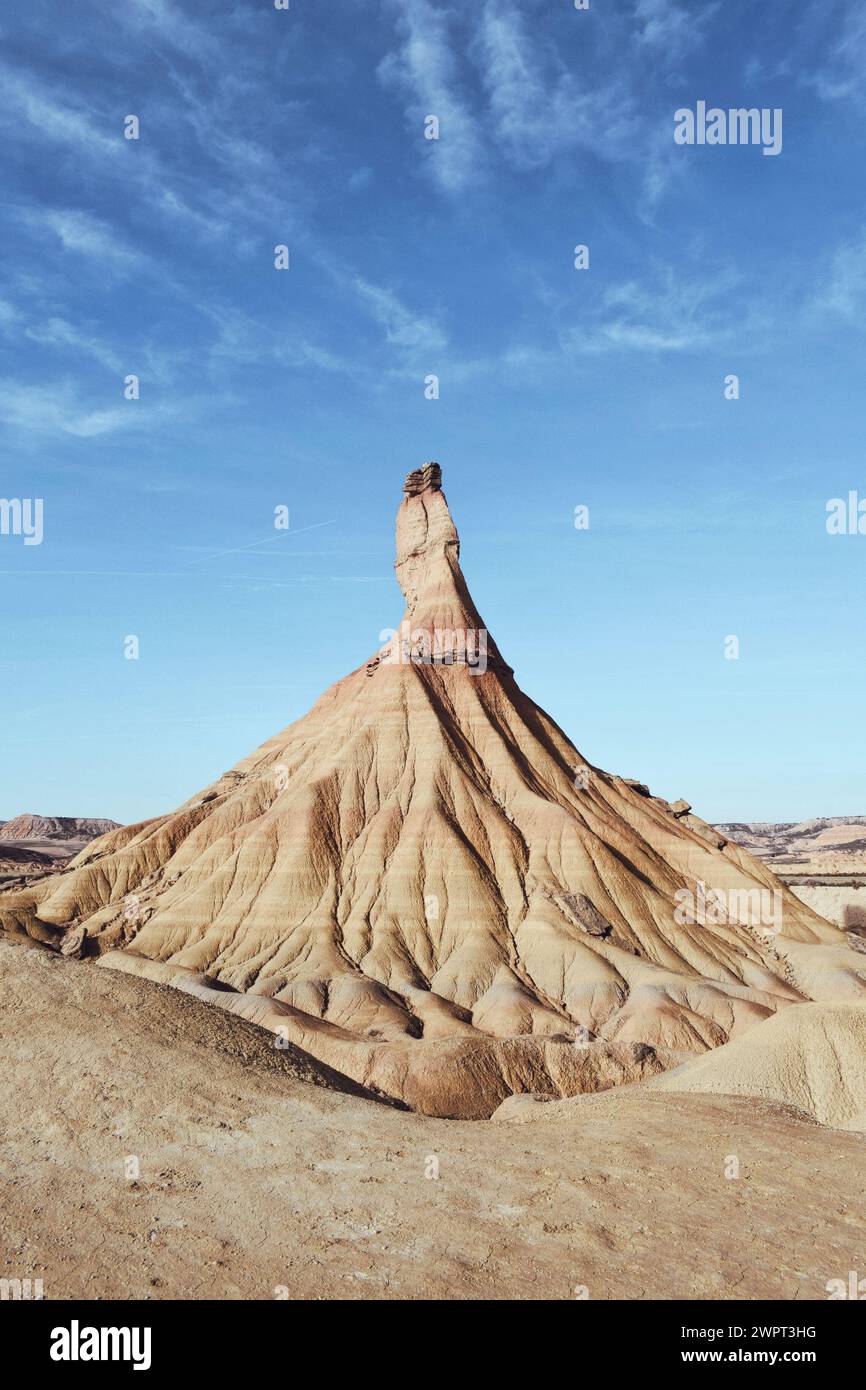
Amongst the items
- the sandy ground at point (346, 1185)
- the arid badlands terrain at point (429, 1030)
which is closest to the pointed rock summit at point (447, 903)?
the arid badlands terrain at point (429, 1030)

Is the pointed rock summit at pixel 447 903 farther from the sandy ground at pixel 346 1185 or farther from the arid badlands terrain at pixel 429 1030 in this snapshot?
the sandy ground at pixel 346 1185

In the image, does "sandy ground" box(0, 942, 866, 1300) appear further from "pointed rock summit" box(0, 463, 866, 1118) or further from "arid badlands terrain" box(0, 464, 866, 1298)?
"pointed rock summit" box(0, 463, 866, 1118)

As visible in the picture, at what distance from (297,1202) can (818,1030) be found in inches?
944

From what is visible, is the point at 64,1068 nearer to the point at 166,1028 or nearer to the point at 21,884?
the point at 166,1028

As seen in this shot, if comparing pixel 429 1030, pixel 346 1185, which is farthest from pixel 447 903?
pixel 346 1185

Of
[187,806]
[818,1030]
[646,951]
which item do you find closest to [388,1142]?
[818,1030]

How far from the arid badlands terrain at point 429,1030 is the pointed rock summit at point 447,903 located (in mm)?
266

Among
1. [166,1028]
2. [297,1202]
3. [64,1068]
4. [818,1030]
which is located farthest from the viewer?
[818,1030]

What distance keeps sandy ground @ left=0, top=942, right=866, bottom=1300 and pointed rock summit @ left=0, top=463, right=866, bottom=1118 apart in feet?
61.2

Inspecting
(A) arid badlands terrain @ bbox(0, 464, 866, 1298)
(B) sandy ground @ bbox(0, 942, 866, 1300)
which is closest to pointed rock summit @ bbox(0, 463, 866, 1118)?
(A) arid badlands terrain @ bbox(0, 464, 866, 1298)

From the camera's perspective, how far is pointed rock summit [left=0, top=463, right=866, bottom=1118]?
46.8 meters

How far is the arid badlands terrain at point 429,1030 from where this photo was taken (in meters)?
14.8

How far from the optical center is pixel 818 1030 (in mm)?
32875
